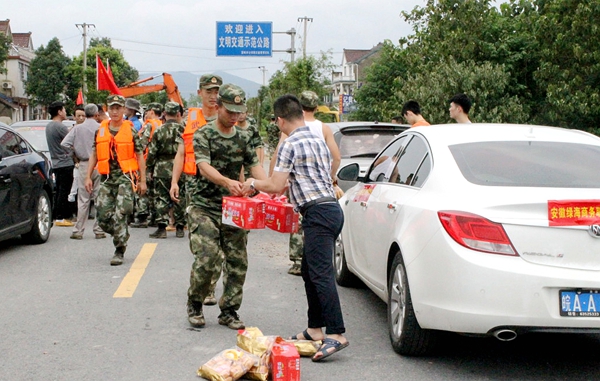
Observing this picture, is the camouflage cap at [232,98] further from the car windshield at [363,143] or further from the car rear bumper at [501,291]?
the car windshield at [363,143]

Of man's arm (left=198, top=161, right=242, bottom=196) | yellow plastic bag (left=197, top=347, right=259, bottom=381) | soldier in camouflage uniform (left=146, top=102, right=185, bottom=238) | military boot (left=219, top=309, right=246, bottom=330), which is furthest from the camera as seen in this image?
soldier in camouflage uniform (left=146, top=102, right=185, bottom=238)

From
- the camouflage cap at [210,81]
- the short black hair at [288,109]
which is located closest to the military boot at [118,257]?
the camouflage cap at [210,81]

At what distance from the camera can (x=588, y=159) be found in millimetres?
5457

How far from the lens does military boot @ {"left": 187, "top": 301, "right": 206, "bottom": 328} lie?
6.33 meters

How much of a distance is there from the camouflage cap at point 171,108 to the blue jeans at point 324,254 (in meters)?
6.36

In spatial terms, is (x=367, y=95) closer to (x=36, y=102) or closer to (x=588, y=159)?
(x=588, y=159)

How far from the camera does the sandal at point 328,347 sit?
5402 millimetres

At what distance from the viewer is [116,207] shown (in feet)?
31.3

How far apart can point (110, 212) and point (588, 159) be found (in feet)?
19.2

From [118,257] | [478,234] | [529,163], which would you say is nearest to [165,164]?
[118,257]

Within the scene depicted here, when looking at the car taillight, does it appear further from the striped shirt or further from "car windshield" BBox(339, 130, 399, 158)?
"car windshield" BBox(339, 130, 399, 158)

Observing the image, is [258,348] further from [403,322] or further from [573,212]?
[573,212]

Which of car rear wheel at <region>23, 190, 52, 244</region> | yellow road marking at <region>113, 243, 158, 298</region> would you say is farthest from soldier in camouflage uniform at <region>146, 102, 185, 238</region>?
car rear wheel at <region>23, 190, 52, 244</region>

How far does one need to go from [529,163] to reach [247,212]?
1.91 metres
